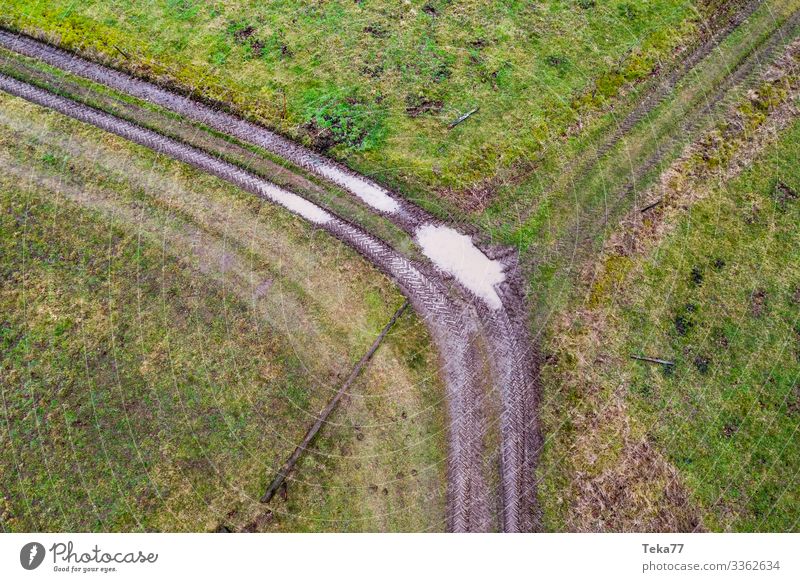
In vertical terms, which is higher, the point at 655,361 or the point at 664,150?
the point at 664,150

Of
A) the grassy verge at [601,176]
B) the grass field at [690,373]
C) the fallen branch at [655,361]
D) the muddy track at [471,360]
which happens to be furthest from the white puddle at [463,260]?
the fallen branch at [655,361]

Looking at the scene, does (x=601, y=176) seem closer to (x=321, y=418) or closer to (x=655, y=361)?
(x=655, y=361)

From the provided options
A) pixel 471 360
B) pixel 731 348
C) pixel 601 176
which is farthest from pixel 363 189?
pixel 731 348

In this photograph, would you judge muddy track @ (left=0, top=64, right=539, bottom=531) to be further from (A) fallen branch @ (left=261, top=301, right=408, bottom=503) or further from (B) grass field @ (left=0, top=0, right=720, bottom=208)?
(B) grass field @ (left=0, top=0, right=720, bottom=208)

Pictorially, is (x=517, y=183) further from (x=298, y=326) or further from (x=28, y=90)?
(x=28, y=90)
